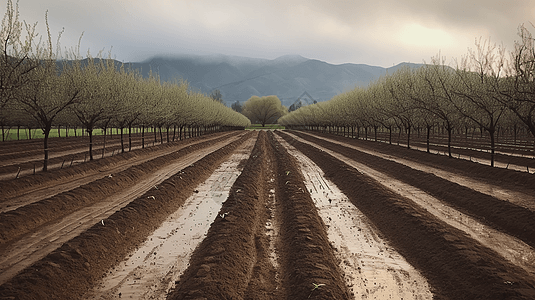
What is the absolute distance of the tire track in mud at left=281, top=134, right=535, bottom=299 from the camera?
5.95m

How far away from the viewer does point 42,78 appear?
668 inches

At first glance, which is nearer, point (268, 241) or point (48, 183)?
point (268, 241)

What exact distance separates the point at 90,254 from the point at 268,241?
4228mm

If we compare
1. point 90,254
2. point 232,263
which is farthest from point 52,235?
point 232,263

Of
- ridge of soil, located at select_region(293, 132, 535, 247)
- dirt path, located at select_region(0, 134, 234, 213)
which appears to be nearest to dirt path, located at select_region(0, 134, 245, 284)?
dirt path, located at select_region(0, 134, 234, 213)

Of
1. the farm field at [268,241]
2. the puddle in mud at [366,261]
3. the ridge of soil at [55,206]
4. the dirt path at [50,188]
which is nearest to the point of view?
the farm field at [268,241]

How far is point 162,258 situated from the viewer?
7.67m

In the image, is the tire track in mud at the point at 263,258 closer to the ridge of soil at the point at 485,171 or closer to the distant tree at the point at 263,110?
Result: the ridge of soil at the point at 485,171

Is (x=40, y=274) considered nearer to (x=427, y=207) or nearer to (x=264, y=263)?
(x=264, y=263)

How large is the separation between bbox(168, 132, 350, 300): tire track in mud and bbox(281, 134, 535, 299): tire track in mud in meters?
2.00

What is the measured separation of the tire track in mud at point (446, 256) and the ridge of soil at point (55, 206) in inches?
410

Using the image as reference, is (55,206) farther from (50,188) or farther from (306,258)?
(306,258)

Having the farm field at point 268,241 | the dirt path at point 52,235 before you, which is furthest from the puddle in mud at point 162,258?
the dirt path at point 52,235

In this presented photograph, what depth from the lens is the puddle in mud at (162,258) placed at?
20.2ft
